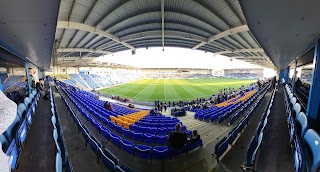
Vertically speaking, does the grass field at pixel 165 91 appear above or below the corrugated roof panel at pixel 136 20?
below

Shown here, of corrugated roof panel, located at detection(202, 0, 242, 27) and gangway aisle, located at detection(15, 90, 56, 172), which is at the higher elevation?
corrugated roof panel, located at detection(202, 0, 242, 27)

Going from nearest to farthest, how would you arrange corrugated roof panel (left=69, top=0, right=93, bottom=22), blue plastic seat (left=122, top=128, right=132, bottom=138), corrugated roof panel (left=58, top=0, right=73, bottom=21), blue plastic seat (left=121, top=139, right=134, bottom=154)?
blue plastic seat (left=121, top=139, right=134, bottom=154), blue plastic seat (left=122, top=128, right=132, bottom=138), corrugated roof panel (left=58, top=0, right=73, bottom=21), corrugated roof panel (left=69, top=0, right=93, bottom=22)

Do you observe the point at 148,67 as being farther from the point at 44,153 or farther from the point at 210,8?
the point at 44,153

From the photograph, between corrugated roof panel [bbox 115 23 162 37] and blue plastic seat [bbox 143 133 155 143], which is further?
corrugated roof panel [bbox 115 23 162 37]

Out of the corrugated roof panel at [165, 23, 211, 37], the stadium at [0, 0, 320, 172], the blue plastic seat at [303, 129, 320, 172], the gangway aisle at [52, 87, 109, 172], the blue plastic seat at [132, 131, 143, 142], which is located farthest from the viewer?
the corrugated roof panel at [165, 23, 211, 37]

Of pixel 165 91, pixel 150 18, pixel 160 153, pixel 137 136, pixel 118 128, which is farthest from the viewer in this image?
pixel 165 91

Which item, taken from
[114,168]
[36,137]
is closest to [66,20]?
[36,137]

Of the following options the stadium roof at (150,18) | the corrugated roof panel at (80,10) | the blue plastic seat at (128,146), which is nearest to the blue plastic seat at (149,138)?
the blue plastic seat at (128,146)

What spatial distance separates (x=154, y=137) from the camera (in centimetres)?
531

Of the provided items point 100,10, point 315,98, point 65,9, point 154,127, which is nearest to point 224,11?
point 315,98

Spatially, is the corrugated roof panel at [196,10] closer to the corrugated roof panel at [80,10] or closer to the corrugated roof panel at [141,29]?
the corrugated roof panel at [141,29]

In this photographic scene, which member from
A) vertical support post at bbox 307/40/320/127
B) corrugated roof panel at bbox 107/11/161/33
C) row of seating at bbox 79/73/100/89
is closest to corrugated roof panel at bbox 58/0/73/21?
corrugated roof panel at bbox 107/11/161/33

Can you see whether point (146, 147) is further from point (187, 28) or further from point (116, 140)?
point (187, 28)

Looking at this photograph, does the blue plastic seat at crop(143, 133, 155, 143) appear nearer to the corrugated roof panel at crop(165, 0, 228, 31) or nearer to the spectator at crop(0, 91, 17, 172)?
the spectator at crop(0, 91, 17, 172)
